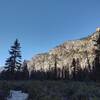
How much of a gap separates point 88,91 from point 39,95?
485 cm

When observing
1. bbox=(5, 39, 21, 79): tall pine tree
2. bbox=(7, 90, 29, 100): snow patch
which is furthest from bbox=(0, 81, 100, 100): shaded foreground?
bbox=(5, 39, 21, 79): tall pine tree

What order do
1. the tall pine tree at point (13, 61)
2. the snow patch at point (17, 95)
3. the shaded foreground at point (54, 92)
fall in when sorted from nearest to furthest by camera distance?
the snow patch at point (17, 95)
the shaded foreground at point (54, 92)
the tall pine tree at point (13, 61)

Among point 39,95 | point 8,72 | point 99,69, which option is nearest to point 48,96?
point 39,95

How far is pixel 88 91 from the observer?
24609 millimetres

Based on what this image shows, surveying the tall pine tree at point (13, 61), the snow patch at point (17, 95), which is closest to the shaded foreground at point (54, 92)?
the snow patch at point (17, 95)

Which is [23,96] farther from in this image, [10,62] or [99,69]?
[10,62]

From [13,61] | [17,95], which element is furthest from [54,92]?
[13,61]

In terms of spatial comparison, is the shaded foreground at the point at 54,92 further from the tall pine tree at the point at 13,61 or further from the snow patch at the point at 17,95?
the tall pine tree at the point at 13,61

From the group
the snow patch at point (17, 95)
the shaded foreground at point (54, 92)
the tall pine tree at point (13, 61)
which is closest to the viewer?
the snow patch at point (17, 95)

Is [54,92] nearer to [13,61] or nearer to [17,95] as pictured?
[17,95]

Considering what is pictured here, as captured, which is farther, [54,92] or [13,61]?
[13,61]

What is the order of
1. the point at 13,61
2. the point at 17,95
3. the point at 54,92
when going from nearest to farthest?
the point at 17,95
the point at 54,92
the point at 13,61

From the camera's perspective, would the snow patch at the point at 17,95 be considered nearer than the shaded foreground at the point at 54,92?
A: Yes

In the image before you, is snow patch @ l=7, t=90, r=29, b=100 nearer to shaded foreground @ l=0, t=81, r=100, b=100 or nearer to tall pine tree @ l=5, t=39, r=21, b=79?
shaded foreground @ l=0, t=81, r=100, b=100
